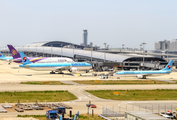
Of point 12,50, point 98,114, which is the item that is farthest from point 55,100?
point 12,50

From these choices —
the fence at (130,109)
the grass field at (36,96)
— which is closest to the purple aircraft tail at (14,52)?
the grass field at (36,96)

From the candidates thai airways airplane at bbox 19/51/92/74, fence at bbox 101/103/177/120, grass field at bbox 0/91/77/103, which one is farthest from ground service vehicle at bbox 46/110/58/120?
thai airways airplane at bbox 19/51/92/74

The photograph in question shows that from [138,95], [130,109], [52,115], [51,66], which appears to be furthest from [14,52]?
[52,115]

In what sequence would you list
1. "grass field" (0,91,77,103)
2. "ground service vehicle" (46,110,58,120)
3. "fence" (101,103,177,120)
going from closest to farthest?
"ground service vehicle" (46,110,58,120) → "fence" (101,103,177,120) → "grass field" (0,91,77,103)

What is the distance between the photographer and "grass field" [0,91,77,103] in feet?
185

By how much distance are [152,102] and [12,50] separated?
10265 centimetres

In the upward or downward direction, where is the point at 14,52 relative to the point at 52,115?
upward

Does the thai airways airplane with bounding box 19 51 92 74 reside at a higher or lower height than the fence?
higher

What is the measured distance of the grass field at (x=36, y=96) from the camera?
56.5 metres

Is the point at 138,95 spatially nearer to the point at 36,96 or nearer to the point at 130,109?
the point at 130,109

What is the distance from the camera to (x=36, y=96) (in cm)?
6075

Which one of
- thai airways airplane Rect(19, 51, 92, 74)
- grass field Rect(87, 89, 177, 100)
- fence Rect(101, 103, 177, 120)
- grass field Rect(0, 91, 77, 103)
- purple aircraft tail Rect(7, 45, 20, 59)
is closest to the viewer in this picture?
fence Rect(101, 103, 177, 120)

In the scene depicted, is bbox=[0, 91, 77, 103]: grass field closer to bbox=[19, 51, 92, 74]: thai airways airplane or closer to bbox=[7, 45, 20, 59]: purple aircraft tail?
bbox=[19, 51, 92, 74]: thai airways airplane

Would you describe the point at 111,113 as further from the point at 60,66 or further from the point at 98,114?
the point at 60,66
